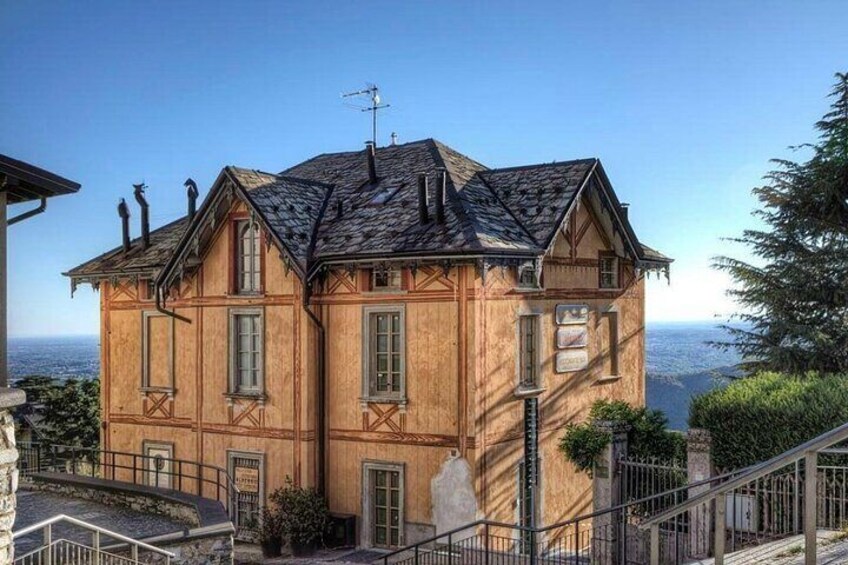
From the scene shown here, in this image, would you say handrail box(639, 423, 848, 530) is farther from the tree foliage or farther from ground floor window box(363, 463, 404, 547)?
the tree foliage

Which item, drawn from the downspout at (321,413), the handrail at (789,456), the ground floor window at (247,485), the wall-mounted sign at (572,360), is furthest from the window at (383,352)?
the handrail at (789,456)

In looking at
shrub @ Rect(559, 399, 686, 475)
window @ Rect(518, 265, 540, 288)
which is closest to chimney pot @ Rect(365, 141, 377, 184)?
window @ Rect(518, 265, 540, 288)

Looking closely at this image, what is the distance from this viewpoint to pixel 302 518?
2073cm

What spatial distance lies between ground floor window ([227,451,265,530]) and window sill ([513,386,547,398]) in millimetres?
6522

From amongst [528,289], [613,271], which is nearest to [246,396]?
[528,289]

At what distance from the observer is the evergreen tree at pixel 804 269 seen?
2714 cm

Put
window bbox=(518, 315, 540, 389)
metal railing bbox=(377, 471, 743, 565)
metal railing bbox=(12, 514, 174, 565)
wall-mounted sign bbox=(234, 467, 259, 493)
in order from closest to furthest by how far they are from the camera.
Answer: metal railing bbox=(12, 514, 174, 565), metal railing bbox=(377, 471, 743, 565), window bbox=(518, 315, 540, 389), wall-mounted sign bbox=(234, 467, 259, 493)

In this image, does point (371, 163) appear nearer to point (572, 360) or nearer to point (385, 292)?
point (385, 292)

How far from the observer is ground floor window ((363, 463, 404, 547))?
20.7 meters

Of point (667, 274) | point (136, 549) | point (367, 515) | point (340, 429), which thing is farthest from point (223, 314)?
point (667, 274)

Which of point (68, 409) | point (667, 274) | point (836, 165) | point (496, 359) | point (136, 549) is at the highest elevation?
point (836, 165)

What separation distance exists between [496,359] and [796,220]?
1358 centimetres

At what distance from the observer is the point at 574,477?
75.0 feet

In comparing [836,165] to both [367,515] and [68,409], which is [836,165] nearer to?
[367,515]
